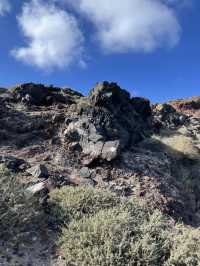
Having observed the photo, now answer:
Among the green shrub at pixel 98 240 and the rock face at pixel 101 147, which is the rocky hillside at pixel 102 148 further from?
the green shrub at pixel 98 240

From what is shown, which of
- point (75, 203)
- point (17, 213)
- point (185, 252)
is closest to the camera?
point (185, 252)

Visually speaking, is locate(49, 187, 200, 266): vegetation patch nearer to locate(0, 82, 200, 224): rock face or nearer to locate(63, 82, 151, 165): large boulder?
locate(0, 82, 200, 224): rock face

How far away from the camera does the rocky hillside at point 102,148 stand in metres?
13.3

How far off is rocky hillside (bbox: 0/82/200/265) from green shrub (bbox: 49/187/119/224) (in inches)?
21.2

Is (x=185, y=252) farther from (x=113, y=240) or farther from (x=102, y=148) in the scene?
(x=102, y=148)

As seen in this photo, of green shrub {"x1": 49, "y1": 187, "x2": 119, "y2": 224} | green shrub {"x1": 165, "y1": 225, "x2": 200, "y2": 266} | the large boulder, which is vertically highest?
the large boulder

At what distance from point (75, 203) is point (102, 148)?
20.9ft

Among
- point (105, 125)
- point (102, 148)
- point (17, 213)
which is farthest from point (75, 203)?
point (105, 125)

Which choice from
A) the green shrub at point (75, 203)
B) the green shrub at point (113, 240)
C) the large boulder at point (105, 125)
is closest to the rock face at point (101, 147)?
the large boulder at point (105, 125)

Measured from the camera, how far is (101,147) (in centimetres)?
1548

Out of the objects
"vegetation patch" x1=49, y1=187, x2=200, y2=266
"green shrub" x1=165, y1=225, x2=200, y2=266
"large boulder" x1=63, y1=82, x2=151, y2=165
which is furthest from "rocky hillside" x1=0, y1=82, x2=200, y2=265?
"green shrub" x1=165, y1=225, x2=200, y2=266

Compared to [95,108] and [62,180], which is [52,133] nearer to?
[95,108]

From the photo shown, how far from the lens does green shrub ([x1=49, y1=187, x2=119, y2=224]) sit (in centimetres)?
885

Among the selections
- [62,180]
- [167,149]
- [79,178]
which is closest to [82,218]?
[62,180]
